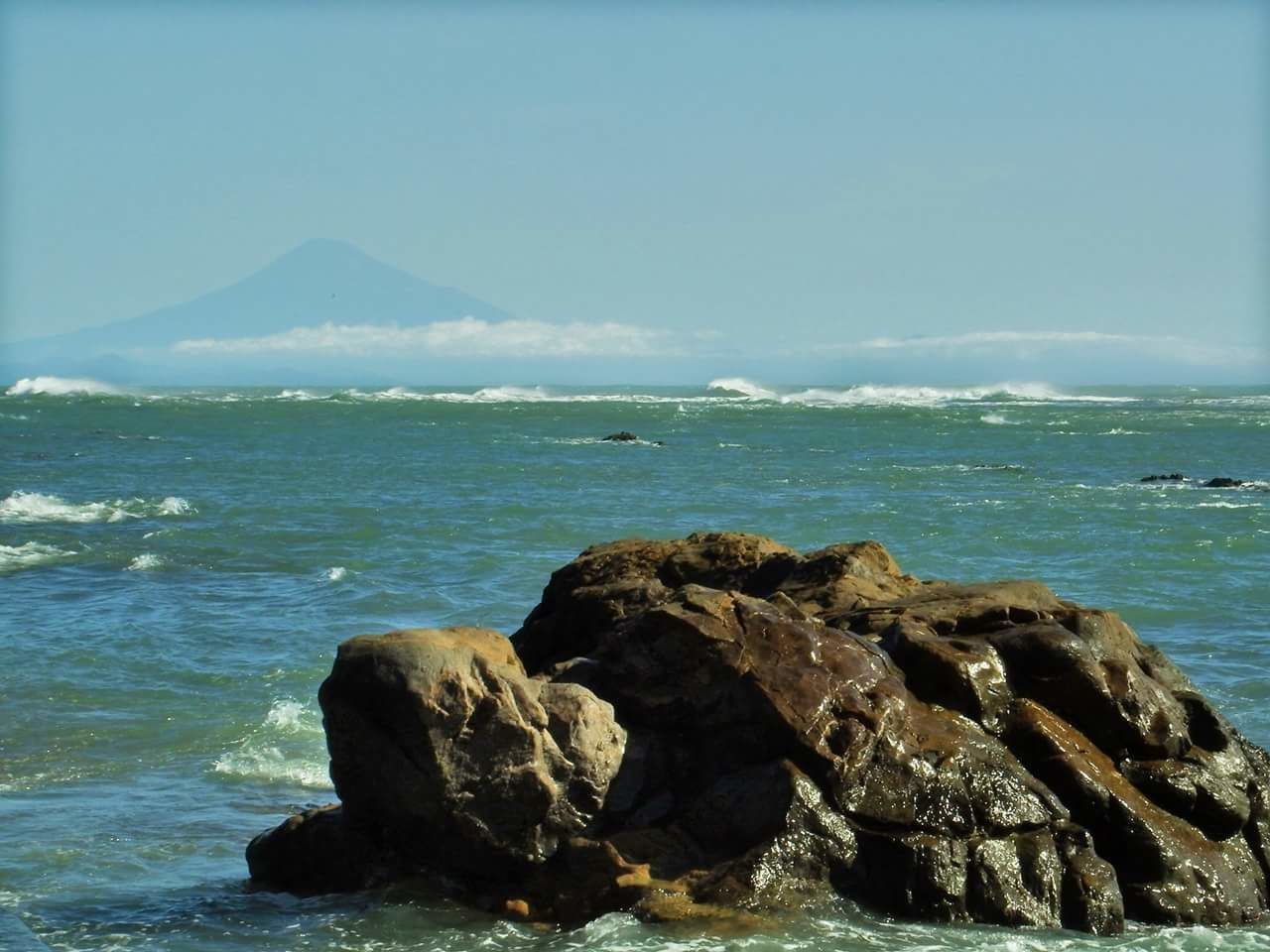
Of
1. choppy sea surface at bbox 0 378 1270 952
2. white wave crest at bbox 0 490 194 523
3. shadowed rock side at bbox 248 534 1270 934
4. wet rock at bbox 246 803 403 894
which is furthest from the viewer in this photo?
white wave crest at bbox 0 490 194 523

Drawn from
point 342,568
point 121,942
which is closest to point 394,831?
point 121,942

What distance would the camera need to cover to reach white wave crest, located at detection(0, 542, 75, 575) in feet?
71.2

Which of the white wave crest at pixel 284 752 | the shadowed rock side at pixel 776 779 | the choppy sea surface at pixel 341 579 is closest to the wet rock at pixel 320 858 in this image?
the shadowed rock side at pixel 776 779

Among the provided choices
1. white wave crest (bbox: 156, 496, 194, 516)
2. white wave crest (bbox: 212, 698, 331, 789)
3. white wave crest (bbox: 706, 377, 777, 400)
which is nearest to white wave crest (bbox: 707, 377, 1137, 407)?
white wave crest (bbox: 706, 377, 777, 400)

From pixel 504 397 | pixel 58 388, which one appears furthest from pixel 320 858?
pixel 58 388

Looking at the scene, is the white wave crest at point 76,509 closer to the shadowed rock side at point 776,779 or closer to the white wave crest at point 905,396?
the shadowed rock side at point 776,779

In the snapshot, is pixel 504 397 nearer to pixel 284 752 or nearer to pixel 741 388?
pixel 741 388

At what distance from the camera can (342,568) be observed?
71.8 feet

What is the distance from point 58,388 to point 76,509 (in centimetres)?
10182

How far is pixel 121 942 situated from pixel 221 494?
1039 inches

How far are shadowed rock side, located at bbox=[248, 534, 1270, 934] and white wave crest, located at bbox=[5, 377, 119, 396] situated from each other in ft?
381

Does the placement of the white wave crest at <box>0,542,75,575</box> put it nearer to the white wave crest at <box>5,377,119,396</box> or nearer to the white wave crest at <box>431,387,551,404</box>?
the white wave crest at <box>431,387,551,404</box>

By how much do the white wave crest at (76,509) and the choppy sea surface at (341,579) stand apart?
0.39 ft

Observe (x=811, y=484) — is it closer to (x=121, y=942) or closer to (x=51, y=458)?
(x=51, y=458)
